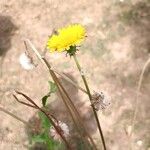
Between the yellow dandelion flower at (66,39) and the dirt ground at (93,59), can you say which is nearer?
the yellow dandelion flower at (66,39)

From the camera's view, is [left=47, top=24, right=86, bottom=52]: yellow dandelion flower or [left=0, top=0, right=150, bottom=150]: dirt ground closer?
[left=47, top=24, right=86, bottom=52]: yellow dandelion flower

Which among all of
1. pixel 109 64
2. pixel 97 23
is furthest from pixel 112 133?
pixel 97 23

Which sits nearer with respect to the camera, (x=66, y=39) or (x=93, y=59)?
(x=66, y=39)

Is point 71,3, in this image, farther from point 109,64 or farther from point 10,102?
point 10,102

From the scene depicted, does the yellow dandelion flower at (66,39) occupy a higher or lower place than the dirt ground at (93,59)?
lower

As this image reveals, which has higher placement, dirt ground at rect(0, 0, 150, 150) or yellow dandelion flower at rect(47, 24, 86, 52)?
dirt ground at rect(0, 0, 150, 150)
